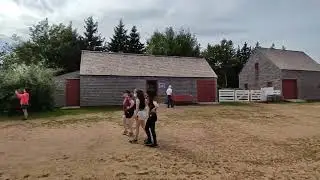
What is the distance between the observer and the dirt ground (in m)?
11.4

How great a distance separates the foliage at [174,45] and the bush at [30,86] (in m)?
35.2

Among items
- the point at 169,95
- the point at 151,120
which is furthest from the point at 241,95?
the point at 151,120

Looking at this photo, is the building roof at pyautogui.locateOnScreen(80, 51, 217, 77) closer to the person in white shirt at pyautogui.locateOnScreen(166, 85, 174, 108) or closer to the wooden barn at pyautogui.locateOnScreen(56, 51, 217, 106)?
the wooden barn at pyautogui.locateOnScreen(56, 51, 217, 106)

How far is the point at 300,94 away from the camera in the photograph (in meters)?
47.8

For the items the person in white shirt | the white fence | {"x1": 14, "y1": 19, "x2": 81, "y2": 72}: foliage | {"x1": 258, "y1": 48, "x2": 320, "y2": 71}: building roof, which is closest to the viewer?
the person in white shirt

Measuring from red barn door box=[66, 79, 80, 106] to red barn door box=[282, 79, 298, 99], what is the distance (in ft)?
74.2

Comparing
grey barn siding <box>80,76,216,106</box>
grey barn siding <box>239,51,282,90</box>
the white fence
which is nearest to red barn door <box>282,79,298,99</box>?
grey barn siding <box>239,51,282,90</box>

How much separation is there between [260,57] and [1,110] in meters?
32.0

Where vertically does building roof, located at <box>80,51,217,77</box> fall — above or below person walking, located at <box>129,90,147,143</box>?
above

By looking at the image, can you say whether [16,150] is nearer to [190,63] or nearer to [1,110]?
[1,110]

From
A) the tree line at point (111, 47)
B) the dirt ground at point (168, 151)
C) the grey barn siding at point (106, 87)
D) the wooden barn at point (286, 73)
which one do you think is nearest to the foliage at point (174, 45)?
the tree line at point (111, 47)

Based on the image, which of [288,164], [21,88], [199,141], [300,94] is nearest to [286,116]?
[199,141]

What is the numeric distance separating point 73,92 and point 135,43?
31058 millimetres

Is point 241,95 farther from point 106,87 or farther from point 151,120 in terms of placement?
point 151,120
